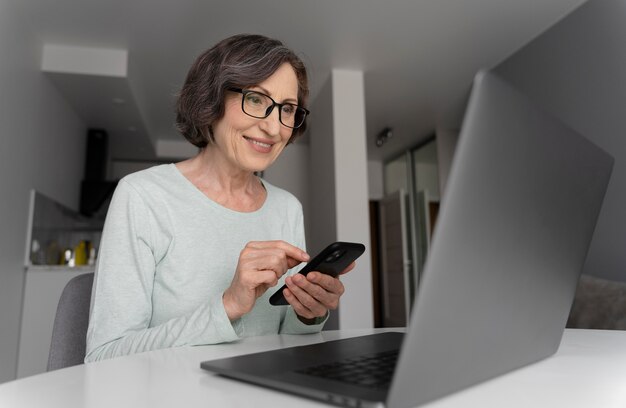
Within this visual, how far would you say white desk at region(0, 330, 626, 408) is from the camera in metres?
0.39

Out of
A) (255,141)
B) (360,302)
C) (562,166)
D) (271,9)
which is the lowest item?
(360,302)

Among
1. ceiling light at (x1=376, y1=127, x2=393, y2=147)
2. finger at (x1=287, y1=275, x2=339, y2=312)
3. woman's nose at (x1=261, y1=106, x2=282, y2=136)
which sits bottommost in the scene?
finger at (x1=287, y1=275, x2=339, y2=312)

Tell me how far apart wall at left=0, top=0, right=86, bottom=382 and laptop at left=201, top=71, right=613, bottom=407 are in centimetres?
323

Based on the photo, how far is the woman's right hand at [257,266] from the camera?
2.36 ft

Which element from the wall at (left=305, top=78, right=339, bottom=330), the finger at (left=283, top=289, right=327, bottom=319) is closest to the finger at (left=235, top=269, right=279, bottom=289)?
the finger at (left=283, top=289, right=327, bottom=319)

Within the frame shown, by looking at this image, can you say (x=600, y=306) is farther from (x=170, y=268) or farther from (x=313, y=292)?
(x=170, y=268)

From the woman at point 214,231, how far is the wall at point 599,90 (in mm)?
2556

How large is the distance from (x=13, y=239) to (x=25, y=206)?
12.0 inches

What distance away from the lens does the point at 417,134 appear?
630cm

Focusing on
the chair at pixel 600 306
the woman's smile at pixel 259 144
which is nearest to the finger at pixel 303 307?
the woman's smile at pixel 259 144

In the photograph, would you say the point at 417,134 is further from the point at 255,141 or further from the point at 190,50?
the point at 255,141

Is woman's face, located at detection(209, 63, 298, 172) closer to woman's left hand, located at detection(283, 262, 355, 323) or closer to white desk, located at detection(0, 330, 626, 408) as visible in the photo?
woman's left hand, located at detection(283, 262, 355, 323)

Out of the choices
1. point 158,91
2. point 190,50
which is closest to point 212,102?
point 190,50

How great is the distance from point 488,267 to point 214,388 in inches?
10.8
